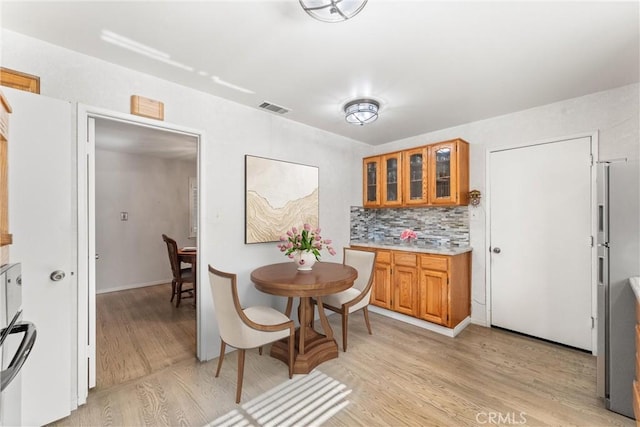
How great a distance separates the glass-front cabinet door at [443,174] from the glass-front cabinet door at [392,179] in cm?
44

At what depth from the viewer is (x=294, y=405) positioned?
1920 millimetres

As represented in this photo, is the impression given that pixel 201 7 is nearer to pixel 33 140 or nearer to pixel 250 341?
pixel 33 140

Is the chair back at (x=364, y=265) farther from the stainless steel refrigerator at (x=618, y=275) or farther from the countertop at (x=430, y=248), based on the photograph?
the stainless steel refrigerator at (x=618, y=275)

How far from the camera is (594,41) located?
1782mm

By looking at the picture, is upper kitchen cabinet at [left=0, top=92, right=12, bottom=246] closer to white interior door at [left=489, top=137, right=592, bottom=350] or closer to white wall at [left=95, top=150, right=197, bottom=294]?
white wall at [left=95, top=150, right=197, bottom=294]

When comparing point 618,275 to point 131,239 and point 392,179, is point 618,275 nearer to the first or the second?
point 392,179

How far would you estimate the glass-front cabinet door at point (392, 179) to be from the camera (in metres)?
3.74

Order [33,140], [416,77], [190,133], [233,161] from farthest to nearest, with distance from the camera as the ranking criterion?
1. [233,161]
2. [190,133]
3. [416,77]
4. [33,140]

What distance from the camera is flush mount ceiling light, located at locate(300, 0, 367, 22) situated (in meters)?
1.33

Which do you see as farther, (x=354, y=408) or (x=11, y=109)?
(x=354, y=408)

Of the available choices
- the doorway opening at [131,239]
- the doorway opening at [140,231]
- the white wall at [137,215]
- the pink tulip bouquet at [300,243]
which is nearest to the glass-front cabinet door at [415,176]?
the pink tulip bouquet at [300,243]

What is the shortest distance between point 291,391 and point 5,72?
2.81 m

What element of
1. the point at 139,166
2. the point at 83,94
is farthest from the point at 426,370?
the point at 139,166

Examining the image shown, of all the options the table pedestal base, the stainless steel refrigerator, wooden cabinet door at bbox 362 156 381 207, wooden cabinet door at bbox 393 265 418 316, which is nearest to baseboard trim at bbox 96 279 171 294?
the table pedestal base
